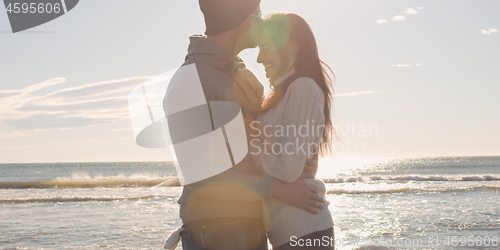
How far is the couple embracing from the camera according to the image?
2.07 m

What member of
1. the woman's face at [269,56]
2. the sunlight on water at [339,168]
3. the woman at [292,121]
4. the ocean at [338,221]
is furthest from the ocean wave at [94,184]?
the woman at [292,121]

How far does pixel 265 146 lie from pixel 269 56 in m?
0.64

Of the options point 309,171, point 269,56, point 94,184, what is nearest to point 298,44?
point 269,56

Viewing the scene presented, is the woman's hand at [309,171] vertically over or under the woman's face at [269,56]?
under

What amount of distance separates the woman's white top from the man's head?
1.55ft

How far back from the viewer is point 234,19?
7.61ft

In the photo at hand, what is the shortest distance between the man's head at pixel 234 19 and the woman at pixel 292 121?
0.30ft

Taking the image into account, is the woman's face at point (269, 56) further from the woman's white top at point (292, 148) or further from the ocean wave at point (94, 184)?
the ocean wave at point (94, 184)

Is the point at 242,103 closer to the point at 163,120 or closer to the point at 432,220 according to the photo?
the point at 163,120

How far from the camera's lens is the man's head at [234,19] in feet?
7.58

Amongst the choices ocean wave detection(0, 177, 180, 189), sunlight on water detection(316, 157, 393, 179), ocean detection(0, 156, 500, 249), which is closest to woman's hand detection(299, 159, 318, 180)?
ocean detection(0, 156, 500, 249)

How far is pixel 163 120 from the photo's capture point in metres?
2.33

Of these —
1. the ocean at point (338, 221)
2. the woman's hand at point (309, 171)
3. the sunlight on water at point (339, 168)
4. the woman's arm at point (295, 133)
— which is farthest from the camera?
the sunlight on water at point (339, 168)

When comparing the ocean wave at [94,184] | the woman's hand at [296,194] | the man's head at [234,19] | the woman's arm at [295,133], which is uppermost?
the man's head at [234,19]
